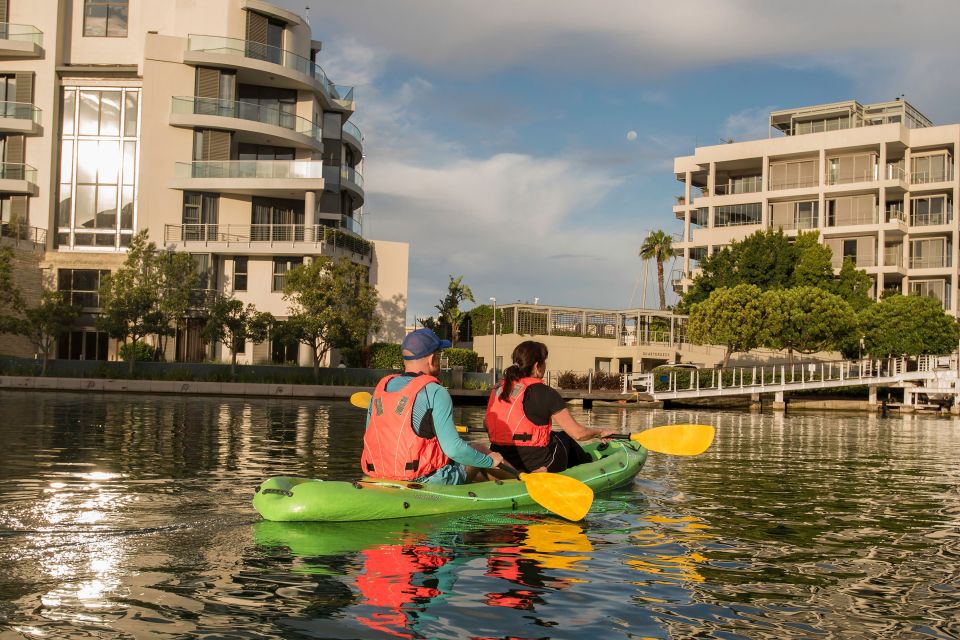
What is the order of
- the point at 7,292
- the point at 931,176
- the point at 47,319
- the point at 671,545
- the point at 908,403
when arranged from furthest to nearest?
the point at 931,176 < the point at 908,403 < the point at 7,292 < the point at 47,319 < the point at 671,545

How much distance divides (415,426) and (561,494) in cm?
184

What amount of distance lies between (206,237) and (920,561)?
151 feet

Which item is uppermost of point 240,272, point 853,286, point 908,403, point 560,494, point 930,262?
point 930,262

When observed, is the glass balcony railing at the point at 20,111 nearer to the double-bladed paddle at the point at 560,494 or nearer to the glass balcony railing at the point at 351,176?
the glass balcony railing at the point at 351,176

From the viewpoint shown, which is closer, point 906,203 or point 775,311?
point 775,311

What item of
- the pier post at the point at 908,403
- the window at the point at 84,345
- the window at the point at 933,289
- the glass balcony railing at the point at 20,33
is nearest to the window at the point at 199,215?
the window at the point at 84,345

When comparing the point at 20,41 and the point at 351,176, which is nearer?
the point at 20,41

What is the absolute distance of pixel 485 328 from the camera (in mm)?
66750

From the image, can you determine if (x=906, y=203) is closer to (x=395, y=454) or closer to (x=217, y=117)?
(x=217, y=117)

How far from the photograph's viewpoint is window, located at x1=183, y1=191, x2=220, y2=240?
50.3 meters

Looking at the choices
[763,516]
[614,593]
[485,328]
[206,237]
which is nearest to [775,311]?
[485,328]

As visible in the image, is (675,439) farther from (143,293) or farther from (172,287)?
(172,287)

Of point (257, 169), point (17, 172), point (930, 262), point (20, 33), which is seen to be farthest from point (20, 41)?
point (930, 262)

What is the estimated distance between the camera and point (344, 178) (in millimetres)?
57750
